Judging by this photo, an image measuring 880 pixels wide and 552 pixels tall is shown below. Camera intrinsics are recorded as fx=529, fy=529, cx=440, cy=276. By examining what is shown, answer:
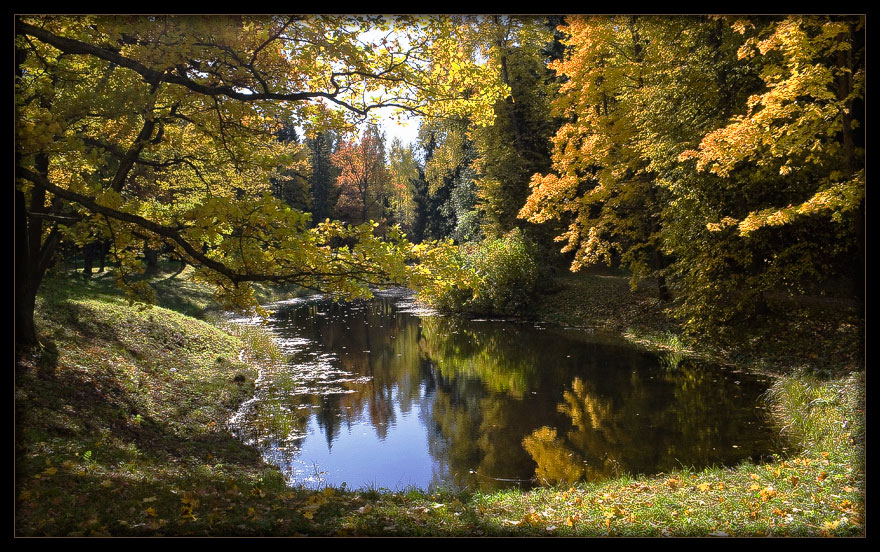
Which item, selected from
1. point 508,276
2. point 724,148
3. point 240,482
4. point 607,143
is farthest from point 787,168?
point 508,276

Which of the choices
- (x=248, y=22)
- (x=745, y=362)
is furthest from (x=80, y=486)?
(x=745, y=362)

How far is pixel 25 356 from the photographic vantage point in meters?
7.10

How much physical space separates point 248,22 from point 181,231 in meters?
2.16

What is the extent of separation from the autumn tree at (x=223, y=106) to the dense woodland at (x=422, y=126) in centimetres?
3

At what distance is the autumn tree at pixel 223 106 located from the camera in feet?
16.4

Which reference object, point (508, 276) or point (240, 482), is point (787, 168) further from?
point (508, 276)

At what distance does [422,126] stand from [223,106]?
5045mm

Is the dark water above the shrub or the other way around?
the other way around

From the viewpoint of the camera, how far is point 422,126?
1089 centimetres

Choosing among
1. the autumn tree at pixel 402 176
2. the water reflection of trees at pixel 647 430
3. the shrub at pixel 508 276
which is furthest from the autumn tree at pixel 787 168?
the autumn tree at pixel 402 176

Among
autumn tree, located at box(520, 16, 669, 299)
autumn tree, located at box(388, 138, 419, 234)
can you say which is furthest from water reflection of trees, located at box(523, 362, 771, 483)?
autumn tree, located at box(388, 138, 419, 234)

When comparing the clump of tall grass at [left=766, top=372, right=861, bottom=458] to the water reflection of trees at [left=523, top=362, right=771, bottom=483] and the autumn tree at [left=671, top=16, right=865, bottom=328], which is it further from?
the autumn tree at [left=671, top=16, right=865, bottom=328]

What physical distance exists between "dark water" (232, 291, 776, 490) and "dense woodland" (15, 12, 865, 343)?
247 centimetres

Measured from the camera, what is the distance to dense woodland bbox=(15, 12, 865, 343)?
525 cm
